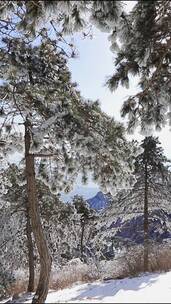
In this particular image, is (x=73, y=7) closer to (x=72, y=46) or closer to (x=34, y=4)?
(x=34, y=4)

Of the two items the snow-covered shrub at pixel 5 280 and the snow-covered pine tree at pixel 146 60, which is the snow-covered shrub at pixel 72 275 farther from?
the snow-covered pine tree at pixel 146 60

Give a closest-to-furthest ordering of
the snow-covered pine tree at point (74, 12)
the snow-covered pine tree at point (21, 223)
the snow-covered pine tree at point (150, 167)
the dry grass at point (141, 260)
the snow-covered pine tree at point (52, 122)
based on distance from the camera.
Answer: the snow-covered pine tree at point (74, 12)
the snow-covered pine tree at point (52, 122)
the dry grass at point (141, 260)
the snow-covered pine tree at point (21, 223)
the snow-covered pine tree at point (150, 167)

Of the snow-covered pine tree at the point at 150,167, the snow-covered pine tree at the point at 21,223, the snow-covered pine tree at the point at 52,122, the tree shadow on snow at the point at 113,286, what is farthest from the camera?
the snow-covered pine tree at the point at 150,167

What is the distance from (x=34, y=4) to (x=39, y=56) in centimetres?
424

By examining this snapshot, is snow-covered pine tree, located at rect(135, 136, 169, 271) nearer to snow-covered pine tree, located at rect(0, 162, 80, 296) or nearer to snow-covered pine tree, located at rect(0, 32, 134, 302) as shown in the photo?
snow-covered pine tree, located at rect(0, 162, 80, 296)

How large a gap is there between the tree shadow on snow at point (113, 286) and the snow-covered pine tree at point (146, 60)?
8958 mm

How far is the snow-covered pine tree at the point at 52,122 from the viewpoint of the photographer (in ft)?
34.1

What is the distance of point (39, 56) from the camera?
37.9 feet

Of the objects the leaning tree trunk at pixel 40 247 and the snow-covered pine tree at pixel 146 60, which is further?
the leaning tree trunk at pixel 40 247

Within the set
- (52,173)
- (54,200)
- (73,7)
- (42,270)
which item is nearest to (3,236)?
(54,200)

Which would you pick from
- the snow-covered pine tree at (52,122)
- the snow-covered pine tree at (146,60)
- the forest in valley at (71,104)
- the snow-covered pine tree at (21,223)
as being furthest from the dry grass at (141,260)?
→ the snow-covered pine tree at (146,60)

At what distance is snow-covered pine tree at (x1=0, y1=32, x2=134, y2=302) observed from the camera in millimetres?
10391

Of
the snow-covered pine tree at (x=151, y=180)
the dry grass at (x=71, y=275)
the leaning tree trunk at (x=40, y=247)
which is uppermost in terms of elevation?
the snow-covered pine tree at (x=151, y=180)

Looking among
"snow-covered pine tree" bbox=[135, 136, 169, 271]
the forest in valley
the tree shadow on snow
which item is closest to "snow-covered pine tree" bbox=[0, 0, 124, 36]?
the forest in valley
